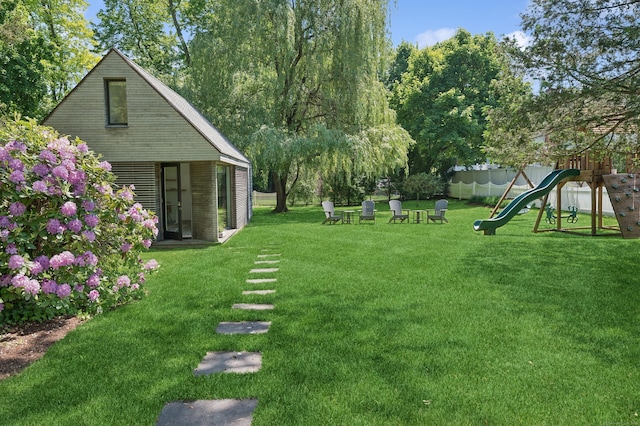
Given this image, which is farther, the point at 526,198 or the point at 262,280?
the point at 526,198

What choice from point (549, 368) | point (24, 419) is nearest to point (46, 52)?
point (24, 419)

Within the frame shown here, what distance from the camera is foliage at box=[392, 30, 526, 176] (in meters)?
31.0

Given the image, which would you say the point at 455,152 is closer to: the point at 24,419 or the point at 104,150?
the point at 104,150

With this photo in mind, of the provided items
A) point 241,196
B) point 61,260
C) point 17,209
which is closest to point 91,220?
point 61,260

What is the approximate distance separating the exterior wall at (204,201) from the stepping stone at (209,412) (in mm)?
9297

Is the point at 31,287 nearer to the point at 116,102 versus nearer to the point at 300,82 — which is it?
→ the point at 116,102

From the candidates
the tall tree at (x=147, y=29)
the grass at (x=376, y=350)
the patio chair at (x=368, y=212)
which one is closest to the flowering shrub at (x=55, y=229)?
the grass at (x=376, y=350)

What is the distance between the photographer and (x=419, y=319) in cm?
521

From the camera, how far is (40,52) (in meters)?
19.7

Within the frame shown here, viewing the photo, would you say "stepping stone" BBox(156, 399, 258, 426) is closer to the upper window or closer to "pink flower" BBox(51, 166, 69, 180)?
"pink flower" BBox(51, 166, 69, 180)

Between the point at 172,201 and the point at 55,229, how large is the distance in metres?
8.02

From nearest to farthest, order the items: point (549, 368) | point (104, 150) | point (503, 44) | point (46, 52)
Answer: point (549, 368)
point (503, 44)
point (104, 150)
point (46, 52)

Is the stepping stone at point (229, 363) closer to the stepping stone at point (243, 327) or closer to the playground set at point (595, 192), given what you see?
the stepping stone at point (243, 327)

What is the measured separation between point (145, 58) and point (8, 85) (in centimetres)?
1408
